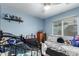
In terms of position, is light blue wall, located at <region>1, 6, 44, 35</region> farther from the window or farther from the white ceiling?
the window

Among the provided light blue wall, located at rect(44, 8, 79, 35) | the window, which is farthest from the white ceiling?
the window

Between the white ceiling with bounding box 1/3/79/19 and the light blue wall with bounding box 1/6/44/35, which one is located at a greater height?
the white ceiling with bounding box 1/3/79/19

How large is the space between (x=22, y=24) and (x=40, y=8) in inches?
15.5

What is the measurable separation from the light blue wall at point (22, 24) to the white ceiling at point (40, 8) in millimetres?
67

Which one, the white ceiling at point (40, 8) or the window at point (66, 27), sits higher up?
the white ceiling at point (40, 8)

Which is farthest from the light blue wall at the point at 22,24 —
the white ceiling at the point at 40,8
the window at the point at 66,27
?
the window at the point at 66,27

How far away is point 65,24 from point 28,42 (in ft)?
2.20

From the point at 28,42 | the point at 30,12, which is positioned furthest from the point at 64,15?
the point at 28,42

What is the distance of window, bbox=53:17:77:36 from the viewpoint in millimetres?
1875

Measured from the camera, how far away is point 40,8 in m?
1.93

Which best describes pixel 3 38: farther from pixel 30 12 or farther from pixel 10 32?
pixel 30 12

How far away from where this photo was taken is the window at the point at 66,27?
188 cm

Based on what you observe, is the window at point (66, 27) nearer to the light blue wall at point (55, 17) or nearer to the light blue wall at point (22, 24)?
the light blue wall at point (55, 17)

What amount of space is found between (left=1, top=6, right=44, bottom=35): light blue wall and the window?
9.9 inches
